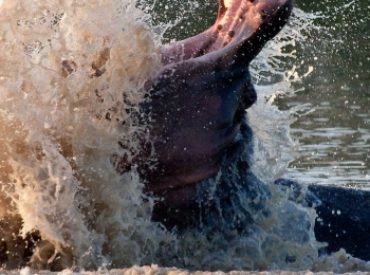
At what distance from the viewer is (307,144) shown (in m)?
8.10

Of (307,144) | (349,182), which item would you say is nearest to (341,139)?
(307,144)

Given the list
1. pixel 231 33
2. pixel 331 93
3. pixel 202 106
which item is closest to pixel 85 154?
pixel 202 106

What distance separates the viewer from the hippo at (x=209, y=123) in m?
3.98

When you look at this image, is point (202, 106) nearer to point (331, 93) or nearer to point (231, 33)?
point (231, 33)

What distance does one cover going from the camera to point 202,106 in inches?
158

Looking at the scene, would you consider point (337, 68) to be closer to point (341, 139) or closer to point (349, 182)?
point (341, 139)

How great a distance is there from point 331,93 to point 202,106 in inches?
262

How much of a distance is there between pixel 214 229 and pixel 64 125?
663 mm

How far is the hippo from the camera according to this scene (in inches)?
157

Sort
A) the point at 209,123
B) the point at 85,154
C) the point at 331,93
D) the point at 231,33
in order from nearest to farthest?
the point at 85,154
the point at 209,123
the point at 231,33
the point at 331,93

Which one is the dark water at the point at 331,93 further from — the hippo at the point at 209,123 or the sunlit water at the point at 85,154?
the sunlit water at the point at 85,154

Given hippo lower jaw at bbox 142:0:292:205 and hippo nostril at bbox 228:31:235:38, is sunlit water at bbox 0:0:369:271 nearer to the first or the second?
hippo lower jaw at bbox 142:0:292:205

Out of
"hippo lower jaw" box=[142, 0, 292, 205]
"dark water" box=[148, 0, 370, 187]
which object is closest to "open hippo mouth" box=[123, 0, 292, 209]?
"hippo lower jaw" box=[142, 0, 292, 205]

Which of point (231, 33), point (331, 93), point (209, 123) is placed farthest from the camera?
point (331, 93)
